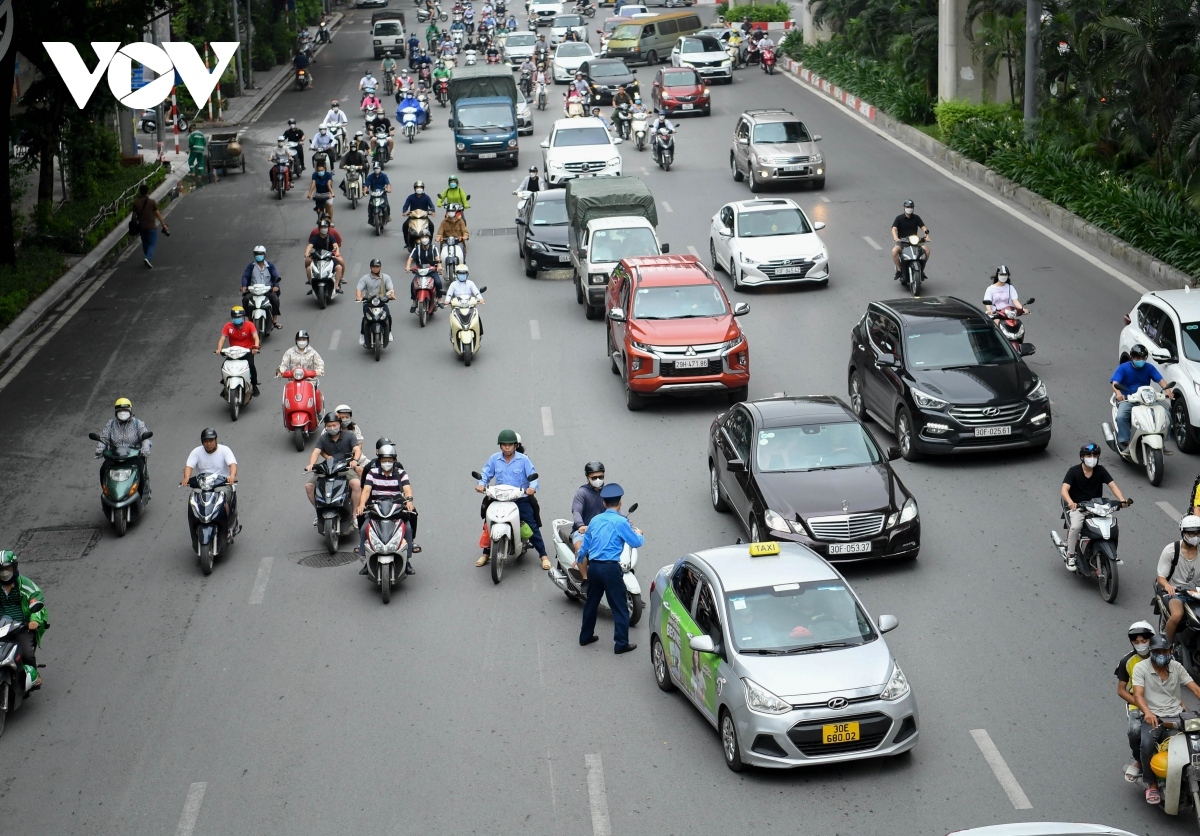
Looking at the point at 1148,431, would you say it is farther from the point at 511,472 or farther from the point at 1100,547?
the point at 511,472

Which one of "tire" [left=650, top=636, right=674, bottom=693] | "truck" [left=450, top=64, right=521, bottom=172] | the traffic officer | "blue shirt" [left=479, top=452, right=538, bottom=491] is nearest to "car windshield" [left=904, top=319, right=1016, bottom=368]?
"blue shirt" [left=479, top=452, right=538, bottom=491]

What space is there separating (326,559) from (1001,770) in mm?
8715

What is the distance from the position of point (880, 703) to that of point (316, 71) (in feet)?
211

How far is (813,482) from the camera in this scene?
1681 cm

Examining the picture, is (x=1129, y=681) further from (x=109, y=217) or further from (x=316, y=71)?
(x=316, y=71)

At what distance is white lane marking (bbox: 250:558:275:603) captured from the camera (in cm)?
1673

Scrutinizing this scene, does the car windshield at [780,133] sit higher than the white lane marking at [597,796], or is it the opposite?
the car windshield at [780,133]

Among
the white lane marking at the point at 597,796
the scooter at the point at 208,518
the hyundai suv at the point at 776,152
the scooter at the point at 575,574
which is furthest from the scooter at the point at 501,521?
the hyundai suv at the point at 776,152

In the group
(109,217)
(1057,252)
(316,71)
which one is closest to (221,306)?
(109,217)

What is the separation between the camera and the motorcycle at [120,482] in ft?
61.8

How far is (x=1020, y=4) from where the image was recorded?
4012 centimetres

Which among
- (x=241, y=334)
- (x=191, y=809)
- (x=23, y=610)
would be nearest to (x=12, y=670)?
(x=23, y=610)

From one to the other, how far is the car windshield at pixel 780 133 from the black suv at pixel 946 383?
17.8m

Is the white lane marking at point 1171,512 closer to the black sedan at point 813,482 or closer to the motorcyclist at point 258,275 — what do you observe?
the black sedan at point 813,482
